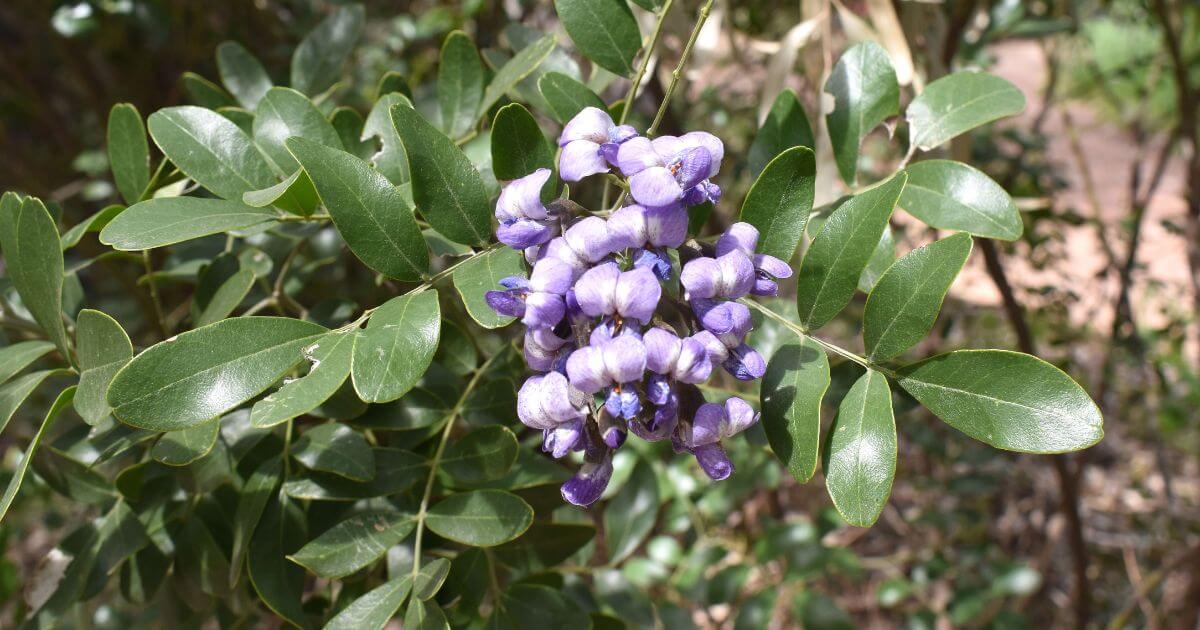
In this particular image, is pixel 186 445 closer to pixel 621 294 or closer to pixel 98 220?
pixel 98 220

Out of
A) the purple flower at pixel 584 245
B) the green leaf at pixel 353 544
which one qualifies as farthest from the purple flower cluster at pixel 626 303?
the green leaf at pixel 353 544

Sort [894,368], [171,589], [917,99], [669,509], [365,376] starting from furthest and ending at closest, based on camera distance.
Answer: [669,509] < [171,589] < [917,99] < [894,368] < [365,376]

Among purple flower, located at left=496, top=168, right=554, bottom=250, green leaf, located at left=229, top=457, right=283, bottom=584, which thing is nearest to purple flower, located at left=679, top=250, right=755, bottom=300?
purple flower, located at left=496, top=168, right=554, bottom=250

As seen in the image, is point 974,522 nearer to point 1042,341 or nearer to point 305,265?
point 1042,341

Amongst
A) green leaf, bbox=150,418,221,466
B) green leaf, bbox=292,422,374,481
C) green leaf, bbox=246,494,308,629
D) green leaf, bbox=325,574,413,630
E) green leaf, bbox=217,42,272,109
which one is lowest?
green leaf, bbox=246,494,308,629

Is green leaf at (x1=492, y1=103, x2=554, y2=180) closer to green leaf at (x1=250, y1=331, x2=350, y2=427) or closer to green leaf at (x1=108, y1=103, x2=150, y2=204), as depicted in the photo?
green leaf at (x1=250, y1=331, x2=350, y2=427)

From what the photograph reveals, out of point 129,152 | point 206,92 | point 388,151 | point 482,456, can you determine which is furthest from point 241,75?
point 482,456

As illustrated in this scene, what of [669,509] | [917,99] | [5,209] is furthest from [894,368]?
[669,509]
